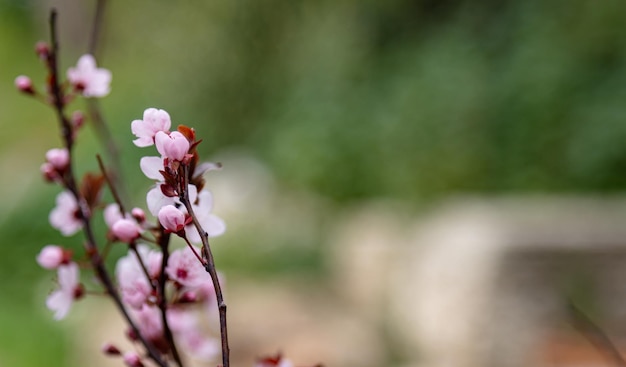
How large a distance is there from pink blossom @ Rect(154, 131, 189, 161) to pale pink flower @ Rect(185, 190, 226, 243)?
6 cm

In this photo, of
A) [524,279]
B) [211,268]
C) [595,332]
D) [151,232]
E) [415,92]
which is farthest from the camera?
[415,92]

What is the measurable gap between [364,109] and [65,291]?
419cm

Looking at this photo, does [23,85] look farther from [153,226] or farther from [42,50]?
[153,226]

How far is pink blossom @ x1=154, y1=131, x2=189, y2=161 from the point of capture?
48 centimetres

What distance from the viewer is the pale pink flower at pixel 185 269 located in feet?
1.81

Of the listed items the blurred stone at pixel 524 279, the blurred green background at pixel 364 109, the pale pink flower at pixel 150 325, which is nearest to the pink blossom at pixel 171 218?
the pale pink flower at pixel 150 325

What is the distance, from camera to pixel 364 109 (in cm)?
480

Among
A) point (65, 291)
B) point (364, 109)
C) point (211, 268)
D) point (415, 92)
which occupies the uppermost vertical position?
point (364, 109)

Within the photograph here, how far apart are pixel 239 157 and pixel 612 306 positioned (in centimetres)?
292

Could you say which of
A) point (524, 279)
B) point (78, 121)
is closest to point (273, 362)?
point (78, 121)

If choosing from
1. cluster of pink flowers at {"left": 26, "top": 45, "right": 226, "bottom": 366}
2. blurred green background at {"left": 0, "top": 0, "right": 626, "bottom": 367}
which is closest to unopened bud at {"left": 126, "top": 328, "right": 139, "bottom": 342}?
cluster of pink flowers at {"left": 26, "top": 45, "right": 226, "bottom": 366}

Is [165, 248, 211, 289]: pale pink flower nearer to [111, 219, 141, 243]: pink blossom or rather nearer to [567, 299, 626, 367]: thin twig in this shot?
[111, 219, 141, 243]: pink blossom

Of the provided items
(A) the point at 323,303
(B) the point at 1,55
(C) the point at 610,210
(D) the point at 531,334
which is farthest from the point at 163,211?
(B) the point at 1,55

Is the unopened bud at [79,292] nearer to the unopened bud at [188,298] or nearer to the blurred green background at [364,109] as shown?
the unopened bud at [188,298]
